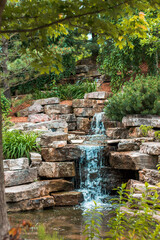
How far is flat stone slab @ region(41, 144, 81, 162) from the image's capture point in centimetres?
658

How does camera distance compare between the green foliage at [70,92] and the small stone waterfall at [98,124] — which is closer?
the small stone waterfall at [98,124]

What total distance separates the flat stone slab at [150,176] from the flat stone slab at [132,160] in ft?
0.85

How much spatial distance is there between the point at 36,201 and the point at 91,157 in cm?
199

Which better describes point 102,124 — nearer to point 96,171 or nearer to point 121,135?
point 121,135

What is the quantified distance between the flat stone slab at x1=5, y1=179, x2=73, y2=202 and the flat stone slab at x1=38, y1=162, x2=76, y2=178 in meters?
0.20

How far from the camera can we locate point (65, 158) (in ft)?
21.8

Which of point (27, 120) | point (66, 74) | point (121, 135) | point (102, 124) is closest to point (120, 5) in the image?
point (121, 135)

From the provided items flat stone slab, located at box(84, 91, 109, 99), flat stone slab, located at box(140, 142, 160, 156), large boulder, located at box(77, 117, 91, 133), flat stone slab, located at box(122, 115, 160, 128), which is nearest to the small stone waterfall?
large boulder, located at box(77, 117, 91, 133)

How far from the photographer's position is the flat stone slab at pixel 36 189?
528 centimetres

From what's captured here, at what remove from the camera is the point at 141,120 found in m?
7.24

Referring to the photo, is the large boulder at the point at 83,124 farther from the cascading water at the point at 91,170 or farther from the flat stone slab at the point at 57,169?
the flat stone slab at the point at 57,169

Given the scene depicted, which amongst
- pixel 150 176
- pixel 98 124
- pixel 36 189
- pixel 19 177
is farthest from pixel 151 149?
pixel 98 124

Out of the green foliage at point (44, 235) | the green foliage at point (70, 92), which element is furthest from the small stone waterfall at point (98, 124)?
the green foliage at point (44, 235)

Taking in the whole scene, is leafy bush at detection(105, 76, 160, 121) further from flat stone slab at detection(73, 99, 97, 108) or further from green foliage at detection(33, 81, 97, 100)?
green foliage at detection(33, 81, 97, 100)
